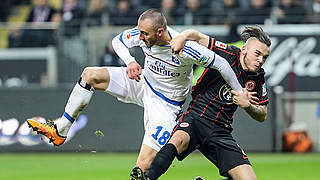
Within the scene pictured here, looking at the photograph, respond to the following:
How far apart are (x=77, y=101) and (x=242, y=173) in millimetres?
2092

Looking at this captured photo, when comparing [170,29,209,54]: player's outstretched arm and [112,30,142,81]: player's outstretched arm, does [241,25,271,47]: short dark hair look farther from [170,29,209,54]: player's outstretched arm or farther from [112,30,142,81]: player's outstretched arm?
[112,30,142,81]: player's outstretched arm

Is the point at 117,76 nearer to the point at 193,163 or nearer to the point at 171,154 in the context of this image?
the point at 171,154

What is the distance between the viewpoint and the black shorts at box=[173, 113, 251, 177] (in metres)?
7.22

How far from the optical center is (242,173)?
7141mm

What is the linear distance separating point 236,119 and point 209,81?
738cm

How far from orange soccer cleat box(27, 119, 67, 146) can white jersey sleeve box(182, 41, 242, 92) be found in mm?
1966

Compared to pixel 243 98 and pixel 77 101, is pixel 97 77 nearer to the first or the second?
pixel 77 101

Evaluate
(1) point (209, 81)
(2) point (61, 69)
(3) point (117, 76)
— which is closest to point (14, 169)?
(2) point (61, 69)

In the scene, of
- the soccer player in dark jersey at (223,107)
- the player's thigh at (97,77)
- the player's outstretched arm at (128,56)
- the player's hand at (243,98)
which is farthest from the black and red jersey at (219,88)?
the player's thigh at (97,77)

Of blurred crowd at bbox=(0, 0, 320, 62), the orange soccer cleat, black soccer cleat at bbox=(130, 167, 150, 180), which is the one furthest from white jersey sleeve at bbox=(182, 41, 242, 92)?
blurred crowd at bbox=(0, 0, 320, 62)

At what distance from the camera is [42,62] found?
1467 centimetres

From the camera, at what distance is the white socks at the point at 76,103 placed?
8.00 m

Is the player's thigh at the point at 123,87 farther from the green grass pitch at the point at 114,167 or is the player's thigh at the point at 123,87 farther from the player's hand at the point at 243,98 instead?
the green grass pitch at the point at 114,167

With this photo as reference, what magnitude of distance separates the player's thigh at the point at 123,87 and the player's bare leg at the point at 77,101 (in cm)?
8
